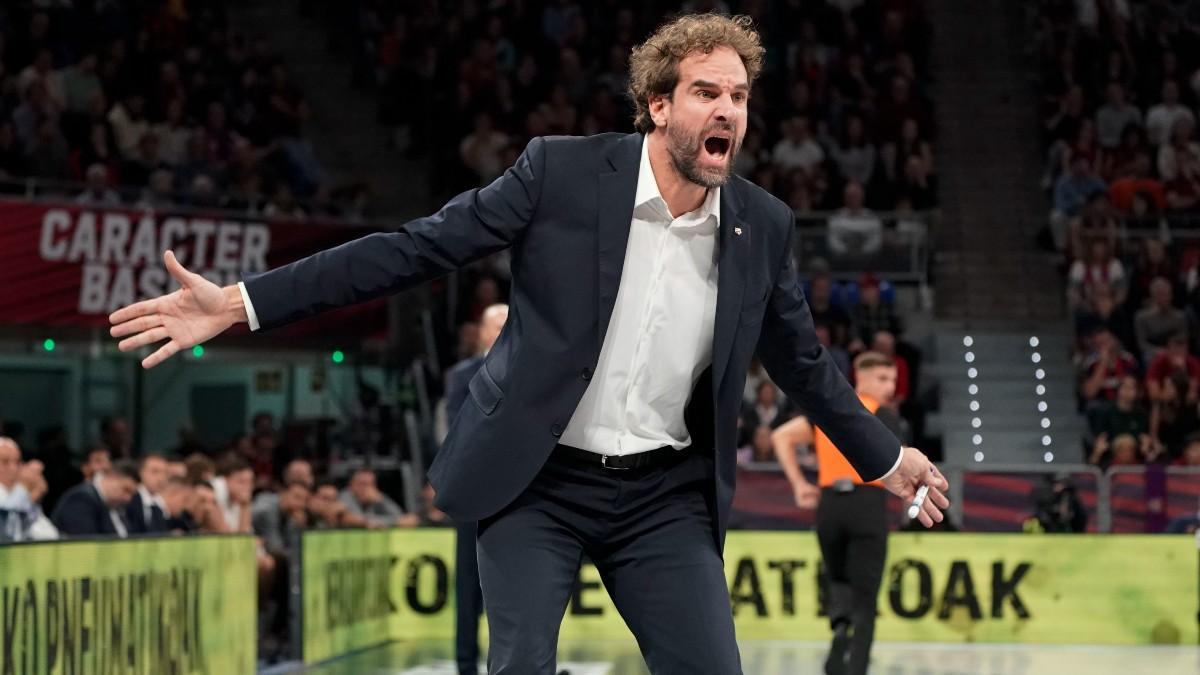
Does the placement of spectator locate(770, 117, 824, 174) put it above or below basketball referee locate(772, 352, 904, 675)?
above

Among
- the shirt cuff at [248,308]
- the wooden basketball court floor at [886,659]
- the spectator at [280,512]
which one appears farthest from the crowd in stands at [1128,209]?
the shirt cuff at [248,308]

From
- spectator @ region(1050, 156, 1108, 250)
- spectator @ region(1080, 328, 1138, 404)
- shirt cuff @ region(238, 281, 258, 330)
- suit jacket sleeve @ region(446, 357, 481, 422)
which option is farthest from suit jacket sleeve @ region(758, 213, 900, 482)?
spectator @ region(1050, 156, 1108, 250)

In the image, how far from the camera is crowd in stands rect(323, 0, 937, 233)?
21.5m

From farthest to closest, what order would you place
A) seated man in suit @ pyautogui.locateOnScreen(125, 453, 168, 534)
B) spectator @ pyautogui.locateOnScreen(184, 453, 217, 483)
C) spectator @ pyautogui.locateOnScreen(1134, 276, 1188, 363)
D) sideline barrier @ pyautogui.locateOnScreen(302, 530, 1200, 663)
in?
spectator @ pyautogui.locateOnScreen(1134, 276, 1188, 363) → sideline barrier @ pyautogui.locateOnScreen(302, 530, 1200, 663) → spectator @ pyautogui.locateOnScreen(184, 453, 217, 483) → seated man in suit @ pyautogui.locateOnScreen(125, 453, 168, 534)

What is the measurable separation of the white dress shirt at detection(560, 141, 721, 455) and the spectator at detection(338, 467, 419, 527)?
38.1 feet

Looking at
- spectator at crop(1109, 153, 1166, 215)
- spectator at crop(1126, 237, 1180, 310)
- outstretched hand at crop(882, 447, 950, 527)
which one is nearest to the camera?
outstretched hand at crop(882, 447, 950, 527)

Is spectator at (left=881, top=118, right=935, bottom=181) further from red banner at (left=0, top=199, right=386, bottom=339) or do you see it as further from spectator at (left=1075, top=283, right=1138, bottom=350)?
red banner at (left=0, top=199, right=386, bottom=339)

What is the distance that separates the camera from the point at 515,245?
478 cm

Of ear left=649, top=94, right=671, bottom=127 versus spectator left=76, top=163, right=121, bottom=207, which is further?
spectator left=76, top=163, right=121, bottom=207

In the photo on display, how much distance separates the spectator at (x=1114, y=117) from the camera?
71.9 feet

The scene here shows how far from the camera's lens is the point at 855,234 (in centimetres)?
1922

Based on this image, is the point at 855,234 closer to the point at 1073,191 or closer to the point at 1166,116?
the point at 1073,191

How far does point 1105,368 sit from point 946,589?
4.01 m

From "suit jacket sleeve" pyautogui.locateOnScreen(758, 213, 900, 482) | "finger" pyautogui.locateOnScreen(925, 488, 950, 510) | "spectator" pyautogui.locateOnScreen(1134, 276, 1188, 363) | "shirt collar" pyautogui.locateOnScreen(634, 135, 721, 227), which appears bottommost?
"finger" pyautogui.locateOnScreen(925, 488, 950, 510)
